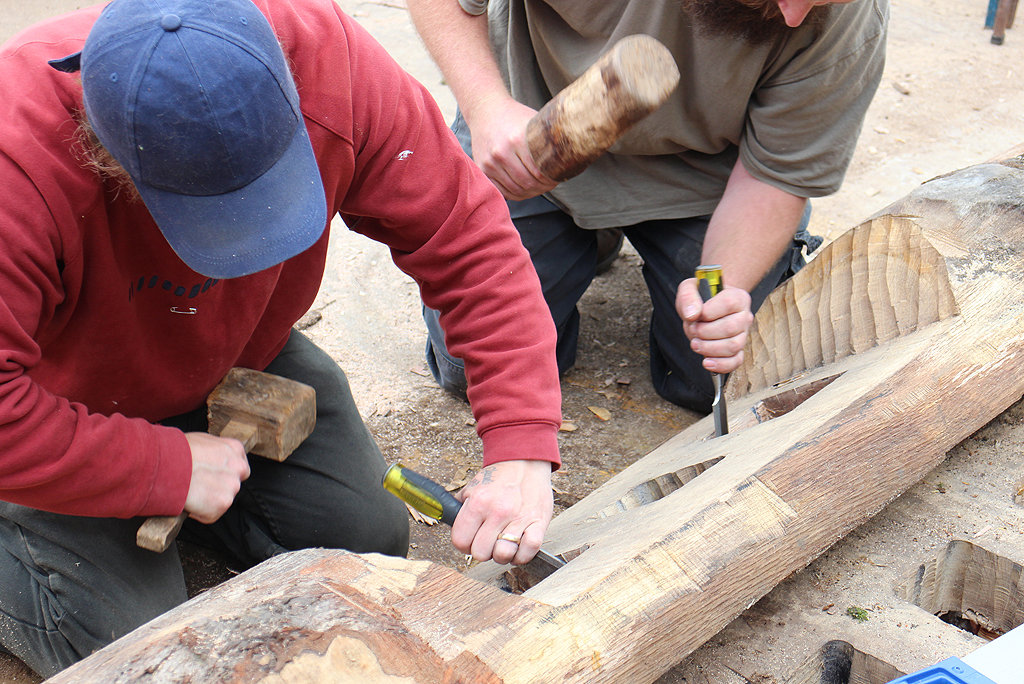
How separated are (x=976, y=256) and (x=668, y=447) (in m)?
0.81

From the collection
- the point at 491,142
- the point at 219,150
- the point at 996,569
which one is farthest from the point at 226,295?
the point at 996,569

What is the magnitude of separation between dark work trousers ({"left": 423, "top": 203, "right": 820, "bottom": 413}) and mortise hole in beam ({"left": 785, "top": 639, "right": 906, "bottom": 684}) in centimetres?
152

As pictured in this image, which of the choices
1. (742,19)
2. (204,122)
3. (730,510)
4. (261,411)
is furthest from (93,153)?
(742,19)

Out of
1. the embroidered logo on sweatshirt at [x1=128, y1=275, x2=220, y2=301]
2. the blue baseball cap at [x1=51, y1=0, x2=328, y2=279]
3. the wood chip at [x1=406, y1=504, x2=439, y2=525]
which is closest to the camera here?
the blue baseball cap at [x1=51, y1=0, x2=328, y2=279]

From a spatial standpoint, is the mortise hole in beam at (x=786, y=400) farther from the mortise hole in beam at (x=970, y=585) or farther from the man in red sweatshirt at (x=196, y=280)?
the man in red sweatshirt at (x=196, y=280)

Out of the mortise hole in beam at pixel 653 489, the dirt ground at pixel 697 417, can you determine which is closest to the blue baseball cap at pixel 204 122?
the mortise hole in beam at pixel 653 489

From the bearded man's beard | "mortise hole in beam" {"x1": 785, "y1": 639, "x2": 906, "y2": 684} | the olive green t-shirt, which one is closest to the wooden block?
"mortise hole in beam" {"x1": 785, "y1": 639, "x2": 906, "y2": 684}

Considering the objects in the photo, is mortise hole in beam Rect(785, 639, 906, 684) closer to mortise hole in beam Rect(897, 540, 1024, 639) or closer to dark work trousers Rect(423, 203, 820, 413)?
mortise hole in beam Rect(897, 540, 1024, 639)

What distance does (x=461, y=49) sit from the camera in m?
2.51

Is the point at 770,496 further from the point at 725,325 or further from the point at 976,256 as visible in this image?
the point at 976,256

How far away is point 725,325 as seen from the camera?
6.51ft

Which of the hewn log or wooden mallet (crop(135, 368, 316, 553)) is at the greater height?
the hewn log

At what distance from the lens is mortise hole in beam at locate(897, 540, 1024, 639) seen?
1.41 meters

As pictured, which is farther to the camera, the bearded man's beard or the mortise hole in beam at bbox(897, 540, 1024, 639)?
the bearded man's beard
